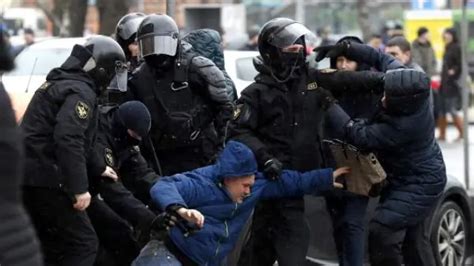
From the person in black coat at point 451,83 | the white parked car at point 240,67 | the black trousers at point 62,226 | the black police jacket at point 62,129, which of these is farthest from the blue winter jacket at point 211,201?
the person in black coat at point 451,83

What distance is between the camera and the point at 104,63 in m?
6.56

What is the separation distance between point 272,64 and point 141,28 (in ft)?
2.86

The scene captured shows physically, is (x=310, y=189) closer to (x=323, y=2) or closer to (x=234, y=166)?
(x=234, y=166)

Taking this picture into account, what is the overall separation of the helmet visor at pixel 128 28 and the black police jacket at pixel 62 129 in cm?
151

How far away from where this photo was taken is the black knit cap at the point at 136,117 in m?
6.77

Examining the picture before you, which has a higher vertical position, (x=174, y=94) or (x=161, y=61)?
(x=161, y=61)

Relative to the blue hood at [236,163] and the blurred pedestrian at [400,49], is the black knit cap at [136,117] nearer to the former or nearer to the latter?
the blue hood at [236,163]

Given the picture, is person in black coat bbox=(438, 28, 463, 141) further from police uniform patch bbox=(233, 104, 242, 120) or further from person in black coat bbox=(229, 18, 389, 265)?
police uniform patch bbox=(233, 104, 242, 120)

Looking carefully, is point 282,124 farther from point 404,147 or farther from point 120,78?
point 120,78

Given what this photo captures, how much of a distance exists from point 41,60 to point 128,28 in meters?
4.78

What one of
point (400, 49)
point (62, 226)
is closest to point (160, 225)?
point (62, 226)

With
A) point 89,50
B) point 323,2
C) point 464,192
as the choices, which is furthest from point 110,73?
point 323,2

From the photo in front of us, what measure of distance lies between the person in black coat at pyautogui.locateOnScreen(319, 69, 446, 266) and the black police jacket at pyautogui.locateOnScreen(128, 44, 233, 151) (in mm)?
676

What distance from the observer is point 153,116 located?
7.29 meters
